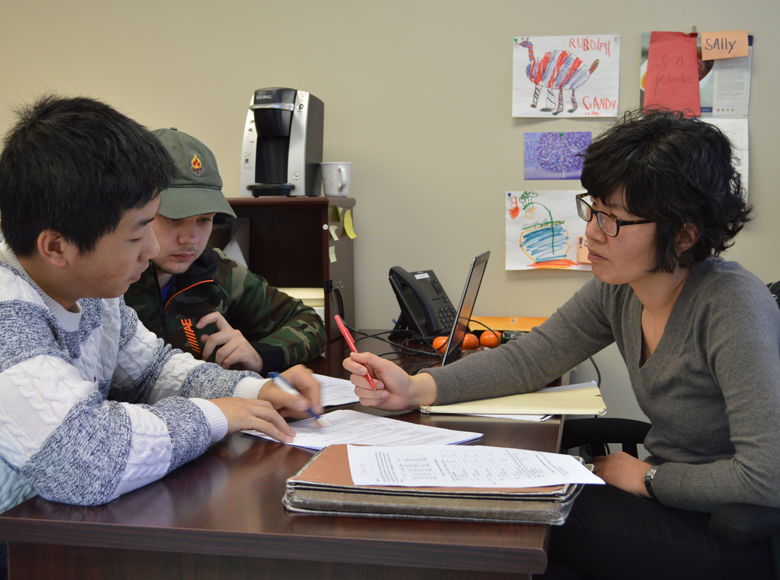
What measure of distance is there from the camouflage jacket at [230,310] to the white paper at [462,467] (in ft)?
2.34

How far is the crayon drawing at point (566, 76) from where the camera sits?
2.29 metres

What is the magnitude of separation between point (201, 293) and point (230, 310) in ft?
0.38

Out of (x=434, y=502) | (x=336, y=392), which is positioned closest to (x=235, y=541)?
(x=434, y=502)

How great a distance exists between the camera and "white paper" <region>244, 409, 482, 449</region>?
1042mm

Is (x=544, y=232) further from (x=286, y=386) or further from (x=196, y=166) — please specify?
(x=286, y=386)

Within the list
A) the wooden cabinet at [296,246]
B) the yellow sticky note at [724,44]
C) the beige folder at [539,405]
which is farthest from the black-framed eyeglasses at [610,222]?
the yellow sticky note at [724,44]

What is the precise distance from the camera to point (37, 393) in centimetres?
83

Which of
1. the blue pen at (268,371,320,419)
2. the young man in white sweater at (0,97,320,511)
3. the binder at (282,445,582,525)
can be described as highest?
the young man in white sweater at (0,97,320,511)

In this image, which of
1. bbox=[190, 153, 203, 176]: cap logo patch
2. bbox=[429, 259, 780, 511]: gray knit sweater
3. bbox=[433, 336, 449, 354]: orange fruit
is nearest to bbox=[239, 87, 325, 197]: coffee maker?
bbox=[190, 153, 203, 176]: cap logo patch

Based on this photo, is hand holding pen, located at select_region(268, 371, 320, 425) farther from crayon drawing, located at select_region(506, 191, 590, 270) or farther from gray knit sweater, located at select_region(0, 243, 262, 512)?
crayon drawing, located at select_region(506, 191, 590, 270)

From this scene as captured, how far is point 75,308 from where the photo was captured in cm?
105

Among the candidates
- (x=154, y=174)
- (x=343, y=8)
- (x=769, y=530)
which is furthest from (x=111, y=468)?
(x=343, y=8)

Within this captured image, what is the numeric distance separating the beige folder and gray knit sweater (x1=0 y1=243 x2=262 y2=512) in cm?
45

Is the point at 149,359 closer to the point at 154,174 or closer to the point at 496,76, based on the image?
the point at 154,174
